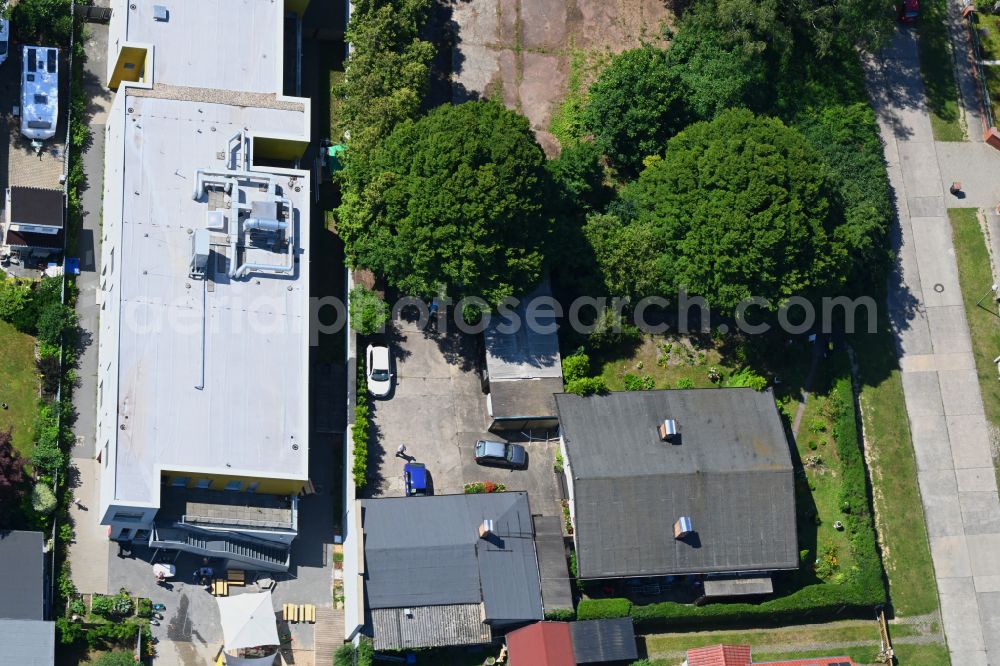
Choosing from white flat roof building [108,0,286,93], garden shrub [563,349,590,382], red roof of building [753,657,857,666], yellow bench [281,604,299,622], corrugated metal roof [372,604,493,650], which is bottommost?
red roof of building [753,657,857,666]

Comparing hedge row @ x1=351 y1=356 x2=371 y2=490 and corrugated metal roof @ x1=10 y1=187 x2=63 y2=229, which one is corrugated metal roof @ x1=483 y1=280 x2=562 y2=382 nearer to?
hedge row @ x1=351 y1=356 x2=371 y2=490

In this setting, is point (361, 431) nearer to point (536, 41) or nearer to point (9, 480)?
point (9, 480)

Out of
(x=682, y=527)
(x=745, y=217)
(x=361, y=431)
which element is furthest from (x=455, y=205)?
(x=682, y=527)

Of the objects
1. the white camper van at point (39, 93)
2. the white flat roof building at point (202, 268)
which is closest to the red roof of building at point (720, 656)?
the white flat roof building at point (202, 268)

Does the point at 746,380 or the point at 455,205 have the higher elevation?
the point at 455,205

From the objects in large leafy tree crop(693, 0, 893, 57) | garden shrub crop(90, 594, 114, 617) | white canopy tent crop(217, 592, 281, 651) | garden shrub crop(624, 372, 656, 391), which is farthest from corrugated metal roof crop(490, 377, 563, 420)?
large leafy tree crop(693, 0, 893, 57)

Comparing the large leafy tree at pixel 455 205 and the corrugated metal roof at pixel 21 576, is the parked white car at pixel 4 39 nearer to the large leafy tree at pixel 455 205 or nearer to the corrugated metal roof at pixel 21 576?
the large leafy tree at pixel 455 205
